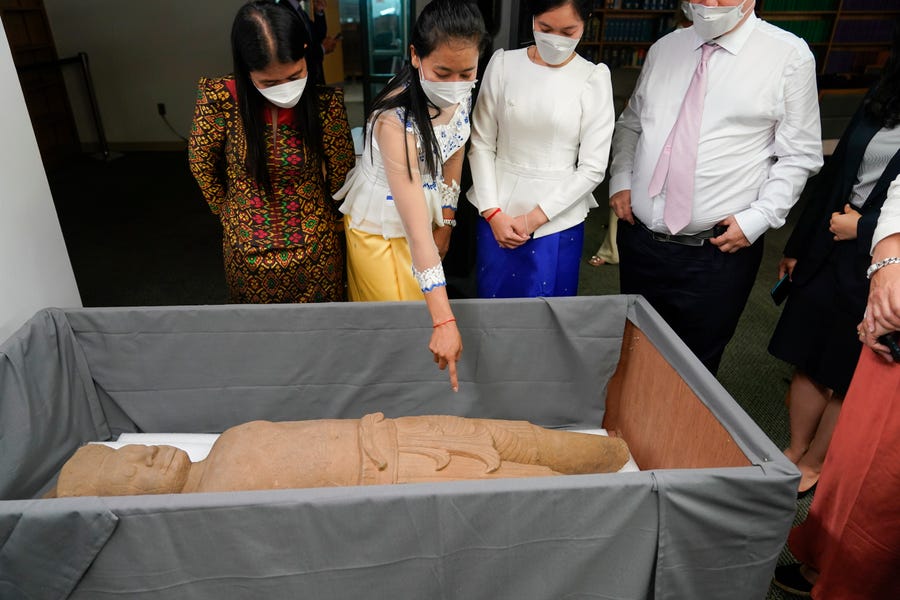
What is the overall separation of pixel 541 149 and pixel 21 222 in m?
1.41

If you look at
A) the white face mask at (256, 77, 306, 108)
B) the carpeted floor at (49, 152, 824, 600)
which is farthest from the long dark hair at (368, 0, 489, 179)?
the carpeted floor at (49, 152, 824, 600)

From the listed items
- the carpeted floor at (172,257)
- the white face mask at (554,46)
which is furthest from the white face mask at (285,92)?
the carpeted floor at (172,257)

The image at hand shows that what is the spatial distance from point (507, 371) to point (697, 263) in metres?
0.62

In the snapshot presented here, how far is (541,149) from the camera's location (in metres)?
1.66

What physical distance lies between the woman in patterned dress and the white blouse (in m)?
0.39

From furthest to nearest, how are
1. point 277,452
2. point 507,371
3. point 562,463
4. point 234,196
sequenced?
point 507,371 < point 234,196 < point 562,463 < point 277,452

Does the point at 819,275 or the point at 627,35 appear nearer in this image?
the point at 819,275

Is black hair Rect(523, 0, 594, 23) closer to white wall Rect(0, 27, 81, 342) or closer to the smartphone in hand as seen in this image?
the smartphone in hand

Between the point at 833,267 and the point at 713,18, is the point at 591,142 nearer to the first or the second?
the point at 713,18

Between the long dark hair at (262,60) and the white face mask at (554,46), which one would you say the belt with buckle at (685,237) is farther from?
the long dark hair at (262,60)

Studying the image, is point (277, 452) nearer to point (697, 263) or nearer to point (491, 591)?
point (491, 591)

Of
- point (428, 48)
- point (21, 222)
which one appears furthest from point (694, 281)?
point (21, 222)

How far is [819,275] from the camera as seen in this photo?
170 cm

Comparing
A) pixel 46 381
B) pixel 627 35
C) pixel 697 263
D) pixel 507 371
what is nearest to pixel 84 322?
pixel 46 381
